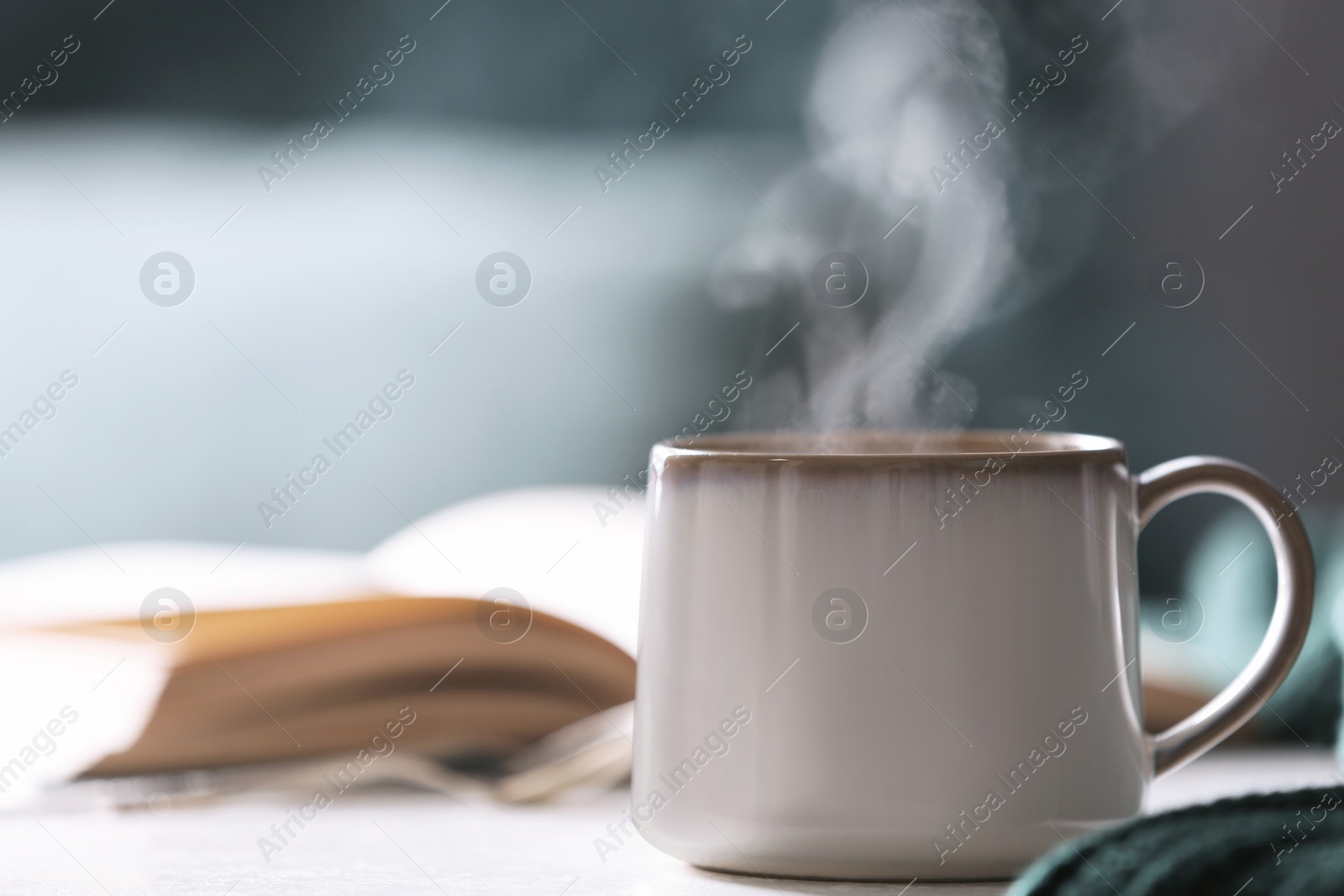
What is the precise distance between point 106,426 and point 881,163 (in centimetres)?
99

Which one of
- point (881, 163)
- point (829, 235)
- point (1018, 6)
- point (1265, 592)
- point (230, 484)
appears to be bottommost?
point (1265, 592)

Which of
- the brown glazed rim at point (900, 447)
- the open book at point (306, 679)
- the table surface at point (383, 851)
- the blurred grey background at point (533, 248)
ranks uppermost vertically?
the blurred grey background at point (533, 248)

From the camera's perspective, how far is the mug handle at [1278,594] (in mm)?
390

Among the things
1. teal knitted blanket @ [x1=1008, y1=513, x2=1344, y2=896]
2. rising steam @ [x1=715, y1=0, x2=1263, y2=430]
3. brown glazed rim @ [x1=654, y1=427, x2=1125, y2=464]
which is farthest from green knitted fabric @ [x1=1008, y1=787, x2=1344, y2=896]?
rising steam @ [x1=715, y1=0, x2=1263, y2=430]

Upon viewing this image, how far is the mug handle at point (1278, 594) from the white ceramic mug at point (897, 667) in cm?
2

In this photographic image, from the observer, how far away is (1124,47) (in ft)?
4.92

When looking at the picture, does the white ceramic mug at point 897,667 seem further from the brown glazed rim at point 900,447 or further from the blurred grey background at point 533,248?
the blurred grey background at point 533,248

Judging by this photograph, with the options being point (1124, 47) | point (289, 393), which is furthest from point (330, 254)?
point (1124, 47)

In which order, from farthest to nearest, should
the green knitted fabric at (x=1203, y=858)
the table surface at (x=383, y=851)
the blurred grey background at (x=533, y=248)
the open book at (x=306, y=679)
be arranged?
the blurred grey background at (x=533, y=248) → the open book at (x=306, y=679) → the table surface at (x=383, y=851) → the green knitted fabric at (x=1203, y=858)

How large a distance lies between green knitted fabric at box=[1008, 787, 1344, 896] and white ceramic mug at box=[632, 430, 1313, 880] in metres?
0.06

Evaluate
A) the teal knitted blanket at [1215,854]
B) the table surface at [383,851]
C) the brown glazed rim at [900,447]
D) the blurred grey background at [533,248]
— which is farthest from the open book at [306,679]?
the blurred grey background at [533,248]

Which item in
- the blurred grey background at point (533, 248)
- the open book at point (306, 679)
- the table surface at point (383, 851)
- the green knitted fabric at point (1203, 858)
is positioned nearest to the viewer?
the green knitted fabric at point (1203, 858)

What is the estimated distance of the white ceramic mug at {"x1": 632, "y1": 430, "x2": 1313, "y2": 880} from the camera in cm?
35

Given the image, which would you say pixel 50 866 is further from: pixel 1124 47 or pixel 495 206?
pixel 1124 47
